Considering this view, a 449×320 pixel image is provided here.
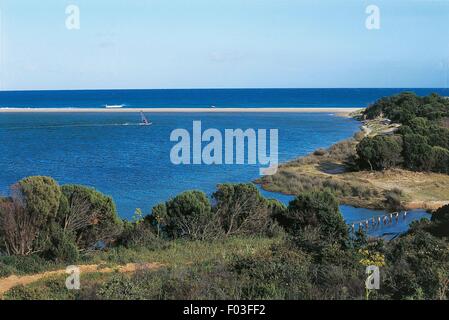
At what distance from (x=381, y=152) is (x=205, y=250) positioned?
2476 centimetres

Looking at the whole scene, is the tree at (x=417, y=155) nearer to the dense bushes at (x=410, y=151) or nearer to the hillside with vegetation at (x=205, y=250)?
the dense bushes at (x=410, y=151)

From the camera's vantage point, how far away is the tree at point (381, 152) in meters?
35.2

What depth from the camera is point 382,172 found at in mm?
35062

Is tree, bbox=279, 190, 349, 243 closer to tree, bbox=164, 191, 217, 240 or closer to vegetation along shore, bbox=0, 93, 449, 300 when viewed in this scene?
vegetation along shore, bbox=0, 93, 449, 300

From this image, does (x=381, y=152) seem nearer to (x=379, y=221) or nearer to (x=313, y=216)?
(x=379, y=221)

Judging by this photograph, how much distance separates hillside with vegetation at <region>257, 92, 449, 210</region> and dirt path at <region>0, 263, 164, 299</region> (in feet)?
61.5

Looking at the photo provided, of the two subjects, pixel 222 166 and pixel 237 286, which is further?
pixel 222 166

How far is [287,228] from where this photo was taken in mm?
16484

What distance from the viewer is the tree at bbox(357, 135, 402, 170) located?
115 ft

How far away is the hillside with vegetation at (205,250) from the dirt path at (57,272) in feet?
0.06
